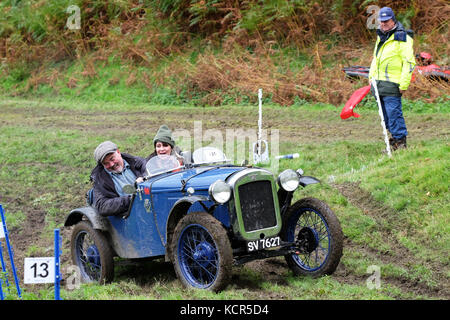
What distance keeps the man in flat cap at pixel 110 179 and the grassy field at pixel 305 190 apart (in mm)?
733

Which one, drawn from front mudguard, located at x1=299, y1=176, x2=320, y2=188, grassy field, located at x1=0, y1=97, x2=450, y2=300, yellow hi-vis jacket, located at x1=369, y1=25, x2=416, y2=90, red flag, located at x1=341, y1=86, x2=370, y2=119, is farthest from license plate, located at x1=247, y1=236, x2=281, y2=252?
yellow hi-vis jacket, located at x1=369, y1=25, x2=416, y2=90

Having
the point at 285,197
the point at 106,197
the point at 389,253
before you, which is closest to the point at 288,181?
the point at 285,197

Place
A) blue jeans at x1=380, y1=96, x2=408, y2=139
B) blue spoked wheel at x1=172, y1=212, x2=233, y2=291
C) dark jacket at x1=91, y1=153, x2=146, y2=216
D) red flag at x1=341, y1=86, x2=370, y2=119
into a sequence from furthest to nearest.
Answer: red flag at x1=341, y1=86, x2=370, y2=119 → blue jeans at x1=380, y1=96, x2=408, y2=139 → dark jacket at x1=91, y1=153, x2=146, y2=216 → blue spoked wheel at x1=172, y1=212, x2=233, y2=291

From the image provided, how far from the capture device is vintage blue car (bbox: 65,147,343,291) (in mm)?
6324

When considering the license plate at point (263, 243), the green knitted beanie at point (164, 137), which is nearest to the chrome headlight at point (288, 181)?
the license plate at point (263, 243)

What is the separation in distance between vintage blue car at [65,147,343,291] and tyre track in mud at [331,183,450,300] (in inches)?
25.0

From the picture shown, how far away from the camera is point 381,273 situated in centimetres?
706

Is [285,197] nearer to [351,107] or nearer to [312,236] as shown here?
[312,236]

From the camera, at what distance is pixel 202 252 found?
6.36m

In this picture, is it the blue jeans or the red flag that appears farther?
the red flag

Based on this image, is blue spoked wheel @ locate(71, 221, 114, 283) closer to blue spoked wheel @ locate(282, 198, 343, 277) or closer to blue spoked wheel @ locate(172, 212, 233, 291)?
blue spoked wheel @ locate(172, 212, 233, 291)

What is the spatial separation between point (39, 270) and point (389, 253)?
4.16 meters

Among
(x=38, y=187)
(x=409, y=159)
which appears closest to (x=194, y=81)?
(x=38, y=187)

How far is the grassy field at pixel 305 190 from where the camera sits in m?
6.73
